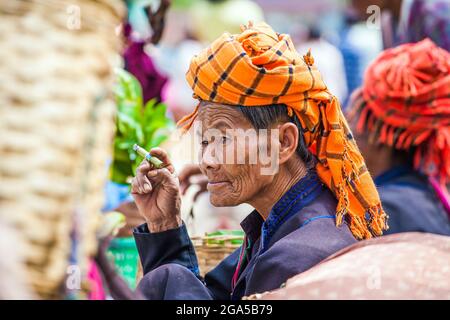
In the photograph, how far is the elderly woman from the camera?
2283 mm

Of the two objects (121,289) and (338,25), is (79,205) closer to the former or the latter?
(121,289)

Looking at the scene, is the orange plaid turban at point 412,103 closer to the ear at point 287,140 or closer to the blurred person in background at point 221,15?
the blurred person in background at point 221,15

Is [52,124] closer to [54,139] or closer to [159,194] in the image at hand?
[54,139]

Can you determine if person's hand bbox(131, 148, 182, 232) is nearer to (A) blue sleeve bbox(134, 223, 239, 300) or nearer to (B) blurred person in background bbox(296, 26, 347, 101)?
(A) blue sleeve bbox(134, 223, 239, 300)

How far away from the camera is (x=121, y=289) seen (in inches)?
69.2

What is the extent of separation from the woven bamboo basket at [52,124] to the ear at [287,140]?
1.01 metres

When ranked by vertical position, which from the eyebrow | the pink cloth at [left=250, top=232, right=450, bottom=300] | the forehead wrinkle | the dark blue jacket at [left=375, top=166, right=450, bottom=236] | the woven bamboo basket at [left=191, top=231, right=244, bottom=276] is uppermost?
the forehead wrinkle

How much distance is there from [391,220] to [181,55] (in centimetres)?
336

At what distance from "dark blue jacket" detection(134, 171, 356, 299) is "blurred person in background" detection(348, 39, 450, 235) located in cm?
191

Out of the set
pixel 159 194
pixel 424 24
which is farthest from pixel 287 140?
pixel 424 24

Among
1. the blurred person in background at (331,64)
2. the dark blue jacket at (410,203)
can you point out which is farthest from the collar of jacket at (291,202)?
the blurred person in background at (331,64)

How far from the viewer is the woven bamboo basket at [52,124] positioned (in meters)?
1.34

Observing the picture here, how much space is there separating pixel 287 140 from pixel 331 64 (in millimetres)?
4703

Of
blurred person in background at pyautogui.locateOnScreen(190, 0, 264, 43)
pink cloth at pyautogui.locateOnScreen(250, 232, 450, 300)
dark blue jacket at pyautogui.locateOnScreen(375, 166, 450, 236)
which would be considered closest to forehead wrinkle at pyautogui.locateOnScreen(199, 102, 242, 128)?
pink cloth at pyautogui.locateOnScreen(250, 232, 450, 300)
